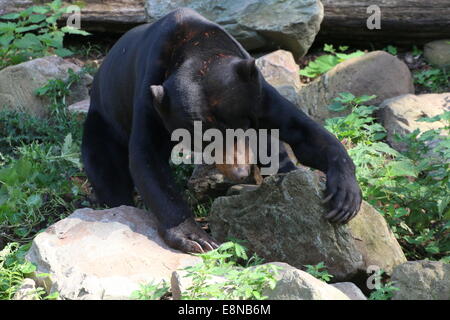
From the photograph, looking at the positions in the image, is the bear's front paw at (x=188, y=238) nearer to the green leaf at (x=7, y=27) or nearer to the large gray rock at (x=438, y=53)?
the large gray rock at (x=438, y=53)

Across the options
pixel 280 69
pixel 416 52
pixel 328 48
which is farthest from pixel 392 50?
pixel 280 69

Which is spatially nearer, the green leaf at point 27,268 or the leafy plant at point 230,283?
the leafy plant at point 230,283

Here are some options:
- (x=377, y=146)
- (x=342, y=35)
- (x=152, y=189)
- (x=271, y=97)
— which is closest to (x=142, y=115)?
(x=152, y=189)

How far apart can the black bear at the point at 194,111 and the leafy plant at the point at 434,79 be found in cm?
319

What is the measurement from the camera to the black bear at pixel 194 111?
178 inches

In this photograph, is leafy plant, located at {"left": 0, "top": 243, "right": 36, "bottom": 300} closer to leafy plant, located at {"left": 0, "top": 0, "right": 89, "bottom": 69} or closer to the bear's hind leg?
the bear's hind leg

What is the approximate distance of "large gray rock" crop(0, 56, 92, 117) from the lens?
26.2 feet

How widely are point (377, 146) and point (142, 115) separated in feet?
5.81

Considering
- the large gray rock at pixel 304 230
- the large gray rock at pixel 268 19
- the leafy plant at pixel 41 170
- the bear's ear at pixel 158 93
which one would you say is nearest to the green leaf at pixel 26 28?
the leafy plant at pixel 41 170

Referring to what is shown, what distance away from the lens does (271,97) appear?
4996mm

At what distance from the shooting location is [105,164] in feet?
20.3

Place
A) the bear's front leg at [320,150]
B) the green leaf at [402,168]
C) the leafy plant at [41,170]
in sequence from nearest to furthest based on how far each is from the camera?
1. the bear's front leg at [320,150]
2. the green leaf at [402,168]
3. the leafy plant at [41,170]

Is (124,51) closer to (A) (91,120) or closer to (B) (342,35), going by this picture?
(A) (91,120)

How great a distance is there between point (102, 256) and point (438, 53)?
520 cm
